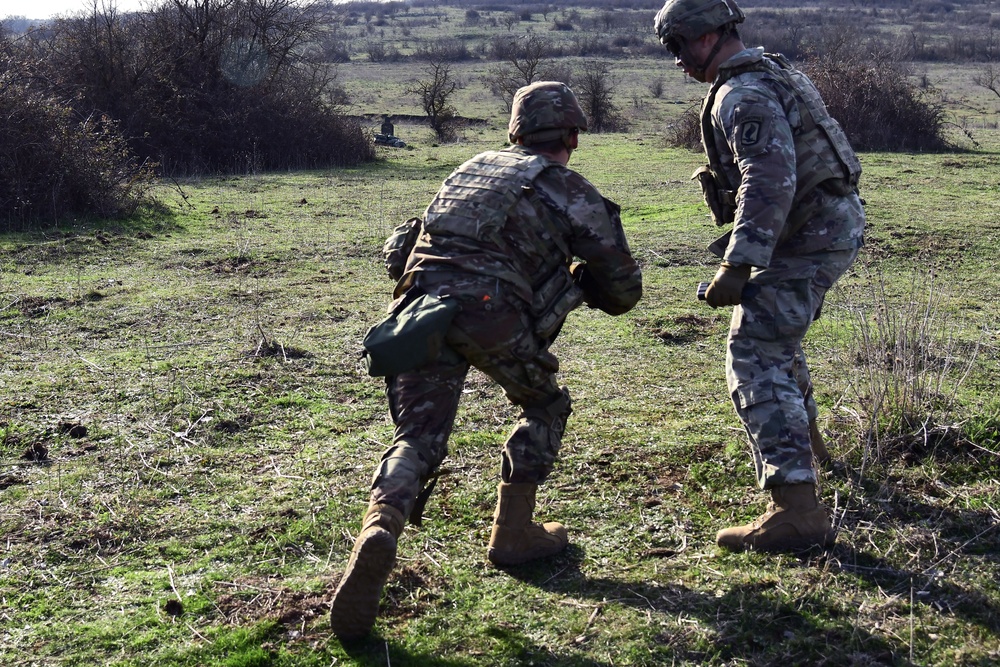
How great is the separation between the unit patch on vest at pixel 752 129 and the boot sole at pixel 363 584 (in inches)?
71.9

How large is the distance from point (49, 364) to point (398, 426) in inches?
148

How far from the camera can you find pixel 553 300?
11.3 ft

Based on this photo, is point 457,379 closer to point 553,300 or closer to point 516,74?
point 553,300

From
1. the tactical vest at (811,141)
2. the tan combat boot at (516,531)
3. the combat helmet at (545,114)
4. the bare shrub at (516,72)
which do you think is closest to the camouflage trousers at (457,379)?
the tan combat boot at (516,531)

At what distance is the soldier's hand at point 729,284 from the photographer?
11.3 feet

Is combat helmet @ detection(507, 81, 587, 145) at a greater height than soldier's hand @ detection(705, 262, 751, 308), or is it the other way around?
combat helmet @ detection(507, 81, 587, 145)

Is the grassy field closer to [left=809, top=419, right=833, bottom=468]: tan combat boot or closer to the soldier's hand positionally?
[left=809, top=419, right=833, bottom=468]: tan combat boot

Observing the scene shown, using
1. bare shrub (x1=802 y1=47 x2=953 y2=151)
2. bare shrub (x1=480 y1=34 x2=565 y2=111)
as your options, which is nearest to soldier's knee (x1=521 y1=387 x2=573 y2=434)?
bare shrub (x1=480 y1=34 x2=565 y2=111)

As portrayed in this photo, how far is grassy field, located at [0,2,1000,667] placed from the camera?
10.3ft

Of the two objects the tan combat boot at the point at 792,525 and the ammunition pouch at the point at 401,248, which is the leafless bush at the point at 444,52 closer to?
the ammunition pouch at the point at 401,248

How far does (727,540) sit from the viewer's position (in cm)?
363

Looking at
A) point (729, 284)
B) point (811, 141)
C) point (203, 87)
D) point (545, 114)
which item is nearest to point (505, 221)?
point (545, 114)

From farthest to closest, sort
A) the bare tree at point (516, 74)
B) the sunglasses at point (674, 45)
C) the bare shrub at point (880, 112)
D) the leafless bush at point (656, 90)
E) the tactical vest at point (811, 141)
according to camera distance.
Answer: the leafless bush at point (656, 90), the bare tree at point (516, 74), the bare shrub at point (880, 112), the sunglasses at point (674, 45), the tactical vest at point (811, 141)

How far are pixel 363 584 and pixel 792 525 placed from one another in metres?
1.58
